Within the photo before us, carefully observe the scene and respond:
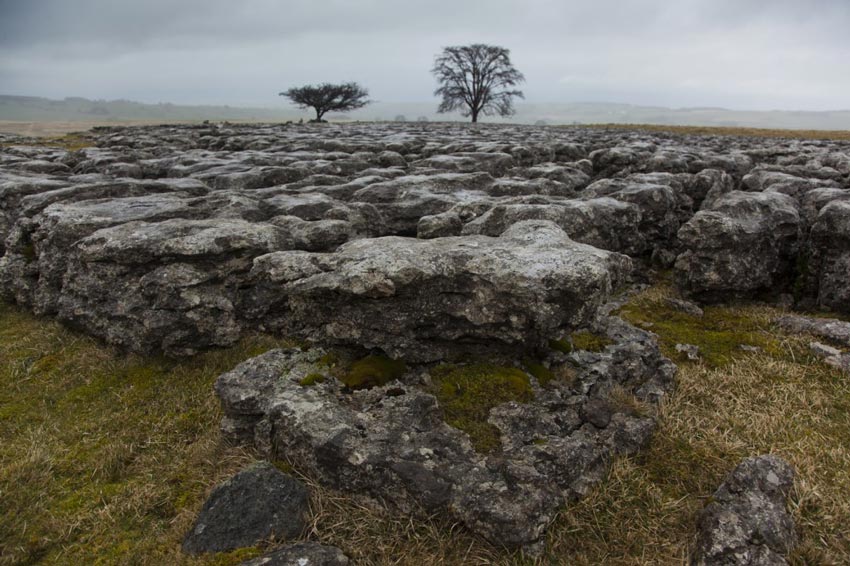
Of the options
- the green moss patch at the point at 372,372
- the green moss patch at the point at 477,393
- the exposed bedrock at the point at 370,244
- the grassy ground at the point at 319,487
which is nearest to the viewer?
the grassy ground at the point at 319,487

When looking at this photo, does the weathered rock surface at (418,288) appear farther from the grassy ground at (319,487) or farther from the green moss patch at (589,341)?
the grassy ground at (319,487)

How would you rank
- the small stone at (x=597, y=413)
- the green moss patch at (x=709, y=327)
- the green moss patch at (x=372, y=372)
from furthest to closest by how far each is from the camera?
the green moss patch at (x=709, y=327) → the green moss patch at (x=372, y=372) → the small stone at (x=597, y=413)

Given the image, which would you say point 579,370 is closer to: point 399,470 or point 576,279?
point 576,279

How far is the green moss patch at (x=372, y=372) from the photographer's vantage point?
704cm

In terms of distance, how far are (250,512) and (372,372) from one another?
237cm

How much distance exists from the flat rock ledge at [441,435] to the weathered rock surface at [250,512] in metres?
0.37

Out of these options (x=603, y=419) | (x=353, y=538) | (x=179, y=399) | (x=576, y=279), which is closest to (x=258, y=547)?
(x=353, y=538)

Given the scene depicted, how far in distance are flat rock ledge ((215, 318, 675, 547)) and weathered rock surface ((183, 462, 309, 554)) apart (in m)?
0.37

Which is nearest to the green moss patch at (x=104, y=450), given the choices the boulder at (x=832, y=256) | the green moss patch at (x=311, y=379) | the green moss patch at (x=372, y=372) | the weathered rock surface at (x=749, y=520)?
the green moss patch at (x=311, y=379)

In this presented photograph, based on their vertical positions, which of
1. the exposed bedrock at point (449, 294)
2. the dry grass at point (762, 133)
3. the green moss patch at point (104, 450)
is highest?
the dry grass at point (762, 133)

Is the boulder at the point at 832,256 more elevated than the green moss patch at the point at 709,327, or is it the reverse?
the boulder at the point at 832,256

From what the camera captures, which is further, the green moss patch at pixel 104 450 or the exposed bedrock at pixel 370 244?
the exposed bedrock at pixel 370 244

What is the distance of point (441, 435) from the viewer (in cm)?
617

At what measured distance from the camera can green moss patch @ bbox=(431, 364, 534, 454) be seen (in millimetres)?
6289
